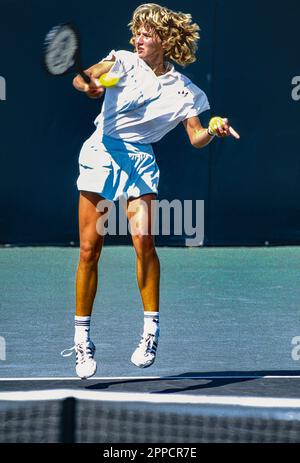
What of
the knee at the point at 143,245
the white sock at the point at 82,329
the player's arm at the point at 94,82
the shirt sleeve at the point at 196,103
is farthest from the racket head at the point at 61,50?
the white sock at the point at 82,329

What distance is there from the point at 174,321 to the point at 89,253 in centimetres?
172

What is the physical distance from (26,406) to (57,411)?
0.14 metres

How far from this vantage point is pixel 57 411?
11.0ft

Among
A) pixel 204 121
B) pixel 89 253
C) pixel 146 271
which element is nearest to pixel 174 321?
pixel 146 271

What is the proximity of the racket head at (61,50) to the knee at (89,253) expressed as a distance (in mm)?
777

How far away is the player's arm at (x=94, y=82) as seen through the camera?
18.5 ft

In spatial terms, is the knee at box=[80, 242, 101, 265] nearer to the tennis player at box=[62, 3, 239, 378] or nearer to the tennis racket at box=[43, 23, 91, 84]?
the tennis player at box=[62, 3, 239, 378]

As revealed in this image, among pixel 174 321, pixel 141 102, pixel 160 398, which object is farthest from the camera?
pixel 174 321

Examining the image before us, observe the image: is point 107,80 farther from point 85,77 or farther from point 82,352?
point 82,352

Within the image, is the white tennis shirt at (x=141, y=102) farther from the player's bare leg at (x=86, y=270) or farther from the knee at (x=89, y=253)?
the knee at (x=89, y=253)

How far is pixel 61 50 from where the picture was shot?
→ 5918mm

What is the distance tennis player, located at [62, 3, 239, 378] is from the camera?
580 centimetres

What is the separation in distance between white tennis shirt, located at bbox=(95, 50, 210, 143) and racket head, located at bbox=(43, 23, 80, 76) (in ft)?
0.52

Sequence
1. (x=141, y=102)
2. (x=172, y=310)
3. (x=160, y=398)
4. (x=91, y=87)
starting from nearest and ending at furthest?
(x=160, y=398) < (x=91, y=87) < (x=141, y=102) < (x=172, y=310)
